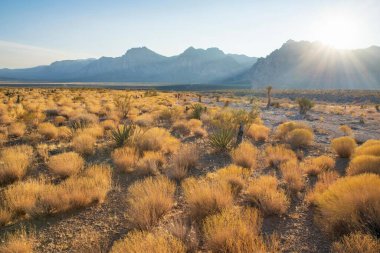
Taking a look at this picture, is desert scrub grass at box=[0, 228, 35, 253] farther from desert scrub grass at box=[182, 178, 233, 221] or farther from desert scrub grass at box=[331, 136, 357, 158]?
desert scrub grass at box=[331, 136, 357, 158]

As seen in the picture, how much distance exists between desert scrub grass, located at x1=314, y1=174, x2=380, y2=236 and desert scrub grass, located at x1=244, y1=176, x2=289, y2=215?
630mm

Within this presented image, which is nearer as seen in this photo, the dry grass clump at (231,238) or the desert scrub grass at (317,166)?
the dry grass clump at (231,238)

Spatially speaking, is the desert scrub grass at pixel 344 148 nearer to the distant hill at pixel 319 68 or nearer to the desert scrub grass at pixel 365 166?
the desert scrub grass at pixel 365 166

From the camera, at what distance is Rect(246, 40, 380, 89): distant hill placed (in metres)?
113

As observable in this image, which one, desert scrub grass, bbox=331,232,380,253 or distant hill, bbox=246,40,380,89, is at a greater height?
distant hill, bbox=246,40,380,89

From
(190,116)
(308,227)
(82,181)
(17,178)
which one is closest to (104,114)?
(190,116)

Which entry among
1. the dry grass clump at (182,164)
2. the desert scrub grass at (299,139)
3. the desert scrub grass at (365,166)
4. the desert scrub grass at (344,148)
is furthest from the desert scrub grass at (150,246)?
the desert scrub grass at (299,139)

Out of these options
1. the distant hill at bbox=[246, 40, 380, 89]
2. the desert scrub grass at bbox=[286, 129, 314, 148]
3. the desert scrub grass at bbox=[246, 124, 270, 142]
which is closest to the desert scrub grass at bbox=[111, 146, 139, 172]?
the desert scrub grass at bbox=[246, 124, 270, 142]

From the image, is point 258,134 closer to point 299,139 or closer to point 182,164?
point 299,139

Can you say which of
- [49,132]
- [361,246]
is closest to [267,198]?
[361,246]

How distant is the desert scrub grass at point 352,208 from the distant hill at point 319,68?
387 feet

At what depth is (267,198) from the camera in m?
5.32

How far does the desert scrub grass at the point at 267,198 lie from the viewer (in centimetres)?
516

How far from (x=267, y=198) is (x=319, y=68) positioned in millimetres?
134731
